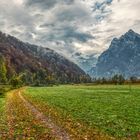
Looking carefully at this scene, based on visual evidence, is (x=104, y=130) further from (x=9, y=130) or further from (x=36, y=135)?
(x=9, y=130)

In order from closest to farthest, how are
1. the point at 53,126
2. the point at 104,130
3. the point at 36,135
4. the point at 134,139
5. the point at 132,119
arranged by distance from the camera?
the point at 134,139
the point at 36,135
the point at 104,130
the point at 53,126
the point at 132,119

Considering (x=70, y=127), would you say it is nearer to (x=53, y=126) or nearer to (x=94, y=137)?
(x=53, y=126)

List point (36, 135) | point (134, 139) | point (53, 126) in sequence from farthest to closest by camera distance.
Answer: point (53, 126) → point (36, 135) → point (134, 139)

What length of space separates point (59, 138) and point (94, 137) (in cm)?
272

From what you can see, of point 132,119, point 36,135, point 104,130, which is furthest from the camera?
point 132,119

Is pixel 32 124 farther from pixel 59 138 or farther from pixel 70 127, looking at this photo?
pixel 59 138

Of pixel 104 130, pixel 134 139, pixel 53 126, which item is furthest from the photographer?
pixel 53 126

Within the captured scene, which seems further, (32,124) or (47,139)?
(32,124)

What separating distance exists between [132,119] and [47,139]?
12.8 m

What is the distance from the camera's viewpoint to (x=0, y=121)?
32375 millimetres

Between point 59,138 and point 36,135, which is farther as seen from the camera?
point 36,135

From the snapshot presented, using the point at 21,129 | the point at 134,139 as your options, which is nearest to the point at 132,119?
the point at 134,139

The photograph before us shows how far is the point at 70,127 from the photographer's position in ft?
90.3

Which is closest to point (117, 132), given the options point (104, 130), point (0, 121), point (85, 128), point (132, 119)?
point (104, 130)
